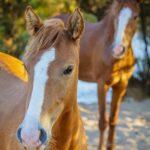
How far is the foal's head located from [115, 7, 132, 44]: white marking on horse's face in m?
1.87

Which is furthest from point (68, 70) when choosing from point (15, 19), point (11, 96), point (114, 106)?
point (15, 19)

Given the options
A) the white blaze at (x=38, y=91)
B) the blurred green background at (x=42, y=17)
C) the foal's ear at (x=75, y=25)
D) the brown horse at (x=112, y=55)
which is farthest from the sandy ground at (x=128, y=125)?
the white blaze at (x=38, y=91)

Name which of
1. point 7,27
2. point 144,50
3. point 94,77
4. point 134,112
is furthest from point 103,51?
point 144,50

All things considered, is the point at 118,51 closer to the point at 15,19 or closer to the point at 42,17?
the point at 42,17

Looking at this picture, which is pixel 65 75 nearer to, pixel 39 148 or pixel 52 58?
pixel 52 58

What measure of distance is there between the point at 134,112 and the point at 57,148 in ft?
11.7

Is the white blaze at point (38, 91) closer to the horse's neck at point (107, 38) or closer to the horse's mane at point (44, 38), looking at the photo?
the horse's mane at point (44, 38)

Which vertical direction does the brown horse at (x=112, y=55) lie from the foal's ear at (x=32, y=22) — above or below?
below

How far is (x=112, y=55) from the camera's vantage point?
447 centimetres

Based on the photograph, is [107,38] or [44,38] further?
[107,38]

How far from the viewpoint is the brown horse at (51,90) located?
2150 mm

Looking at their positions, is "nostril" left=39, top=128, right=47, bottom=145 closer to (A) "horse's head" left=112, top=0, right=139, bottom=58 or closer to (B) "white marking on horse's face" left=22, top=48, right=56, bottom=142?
(B) "white marking on horse's face" left=22, top=48, right=56, bottom=142

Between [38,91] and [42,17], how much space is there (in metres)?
3.23

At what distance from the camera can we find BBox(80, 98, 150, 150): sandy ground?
16.2 ft
